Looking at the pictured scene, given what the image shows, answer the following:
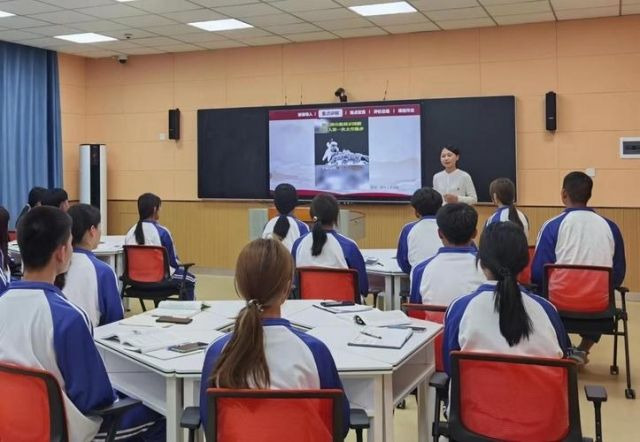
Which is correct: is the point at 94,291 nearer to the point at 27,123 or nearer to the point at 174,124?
the point at 174,124

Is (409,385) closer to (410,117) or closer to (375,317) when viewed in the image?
(375,317)

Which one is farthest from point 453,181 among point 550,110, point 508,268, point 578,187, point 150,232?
point 508,268

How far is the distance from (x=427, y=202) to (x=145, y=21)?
4.33 metres

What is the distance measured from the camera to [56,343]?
1.92 m

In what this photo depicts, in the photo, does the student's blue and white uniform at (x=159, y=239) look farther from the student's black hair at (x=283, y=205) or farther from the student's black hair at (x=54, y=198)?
the student's black hair at (x=283, y=205)

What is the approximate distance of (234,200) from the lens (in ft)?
28.6

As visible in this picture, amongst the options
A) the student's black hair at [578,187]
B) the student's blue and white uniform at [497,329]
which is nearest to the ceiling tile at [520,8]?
the student's black hair at [578,187]

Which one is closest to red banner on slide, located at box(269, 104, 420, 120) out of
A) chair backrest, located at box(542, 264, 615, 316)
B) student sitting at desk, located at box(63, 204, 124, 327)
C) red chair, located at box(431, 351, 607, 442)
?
chair backrest, located at box(542, 264, 615, 316)

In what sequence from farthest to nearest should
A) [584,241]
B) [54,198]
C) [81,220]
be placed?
[54,198], [584,241], [81,220]

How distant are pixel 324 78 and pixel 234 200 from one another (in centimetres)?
199

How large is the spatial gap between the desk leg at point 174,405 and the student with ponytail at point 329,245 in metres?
2.02

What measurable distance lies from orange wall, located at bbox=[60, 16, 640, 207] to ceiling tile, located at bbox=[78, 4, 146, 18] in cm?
204

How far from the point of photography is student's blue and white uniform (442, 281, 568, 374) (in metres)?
2.12

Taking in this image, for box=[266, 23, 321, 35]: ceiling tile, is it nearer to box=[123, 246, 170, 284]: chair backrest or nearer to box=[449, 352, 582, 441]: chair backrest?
box=[123, 246, 170, 284]: chair backrest
